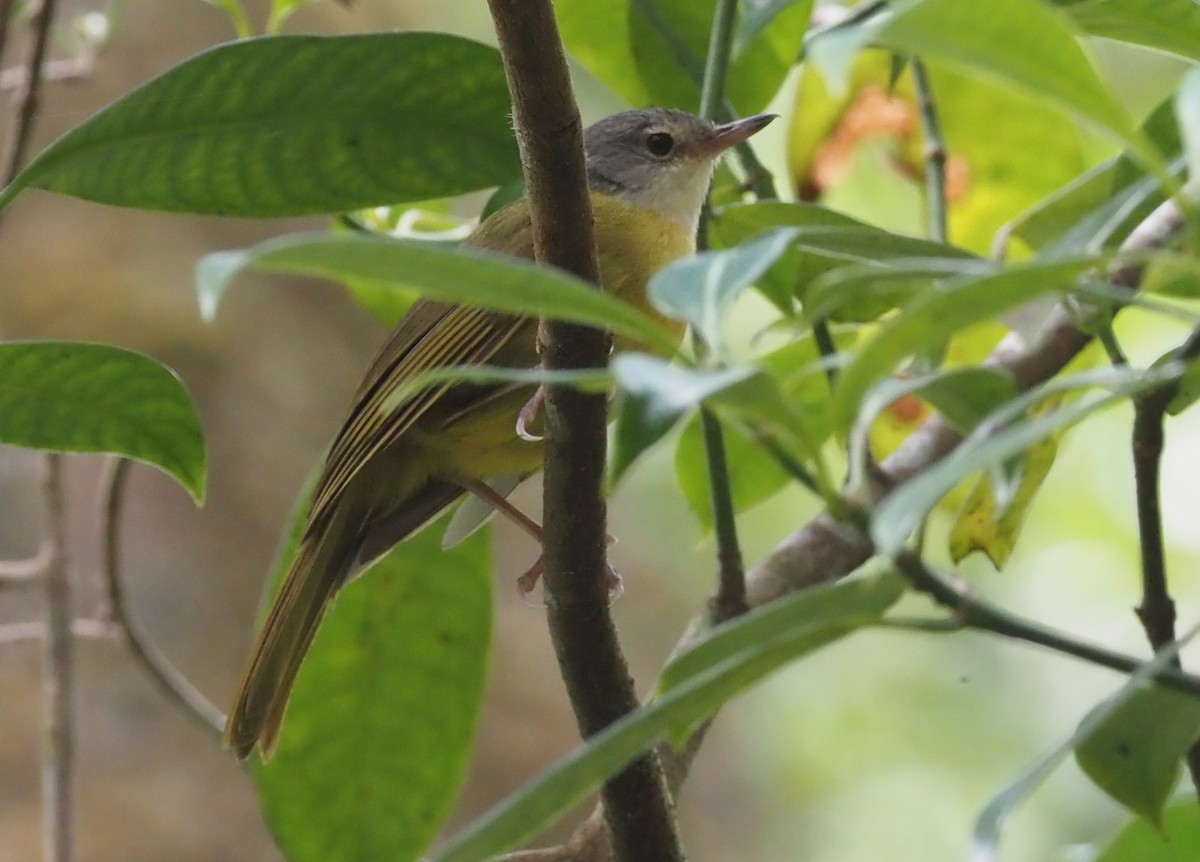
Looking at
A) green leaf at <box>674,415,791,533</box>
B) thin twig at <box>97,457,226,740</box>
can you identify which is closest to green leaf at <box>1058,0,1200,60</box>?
green leaf at <box>674,415,791,533</box>

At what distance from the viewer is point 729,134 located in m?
2.54

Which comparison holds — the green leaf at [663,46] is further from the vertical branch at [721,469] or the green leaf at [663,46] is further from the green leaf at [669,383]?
the green leaf at [669,383]

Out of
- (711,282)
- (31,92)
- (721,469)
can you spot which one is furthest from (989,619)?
(31,92)

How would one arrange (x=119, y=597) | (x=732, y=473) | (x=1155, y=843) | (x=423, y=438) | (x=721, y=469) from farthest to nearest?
(x=119, y=597)
(x=423, y=438)
(x=732, y=473)
(x=721, y=469)
(x=1155, y=843)

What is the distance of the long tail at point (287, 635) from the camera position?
2281 millimetres

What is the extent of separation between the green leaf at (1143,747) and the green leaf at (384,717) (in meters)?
1.16

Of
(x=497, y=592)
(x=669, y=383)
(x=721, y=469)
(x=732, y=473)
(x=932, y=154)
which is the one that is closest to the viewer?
(x=669, y=383)

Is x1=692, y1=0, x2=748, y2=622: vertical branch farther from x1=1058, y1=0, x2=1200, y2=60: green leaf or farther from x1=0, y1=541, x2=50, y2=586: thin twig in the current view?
x1=0, y1=541, x2=50, y2=586: thin twig

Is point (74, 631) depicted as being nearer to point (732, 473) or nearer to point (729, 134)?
point (732, 473)

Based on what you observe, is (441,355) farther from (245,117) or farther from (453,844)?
(453,844)

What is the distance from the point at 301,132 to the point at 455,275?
105cm

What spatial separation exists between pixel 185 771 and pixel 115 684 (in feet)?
1.09

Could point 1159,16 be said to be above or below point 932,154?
above

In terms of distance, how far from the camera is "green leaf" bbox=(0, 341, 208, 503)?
151cm
